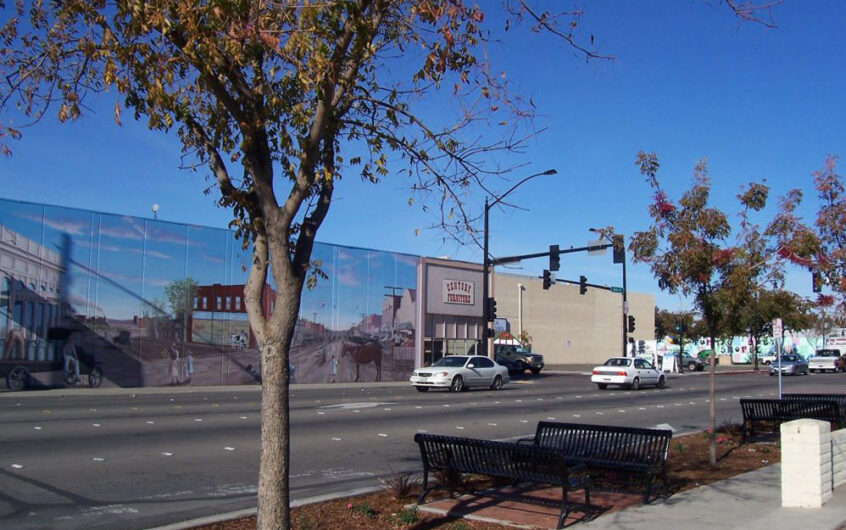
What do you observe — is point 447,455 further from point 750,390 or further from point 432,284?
point 432,284

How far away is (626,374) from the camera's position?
33.8 metres

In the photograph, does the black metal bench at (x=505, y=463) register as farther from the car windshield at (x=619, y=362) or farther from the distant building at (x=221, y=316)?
the car windshield at (x=619, y=362)

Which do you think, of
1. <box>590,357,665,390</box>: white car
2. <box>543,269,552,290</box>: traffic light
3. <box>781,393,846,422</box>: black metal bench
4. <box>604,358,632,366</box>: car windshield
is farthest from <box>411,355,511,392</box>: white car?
<box>781,393,846,422</box>: black metal bench

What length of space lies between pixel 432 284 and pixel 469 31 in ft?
123

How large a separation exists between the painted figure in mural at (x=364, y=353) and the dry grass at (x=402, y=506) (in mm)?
28878

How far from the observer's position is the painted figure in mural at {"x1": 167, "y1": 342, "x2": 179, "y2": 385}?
3275 centimetres

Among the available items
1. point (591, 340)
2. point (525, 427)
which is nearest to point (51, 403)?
point (525, 427)

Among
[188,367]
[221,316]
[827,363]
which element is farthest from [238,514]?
[827,363]

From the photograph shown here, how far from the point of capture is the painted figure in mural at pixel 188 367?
33344 mm

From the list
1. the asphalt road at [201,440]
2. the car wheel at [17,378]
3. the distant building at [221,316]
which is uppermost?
the distant building at [221,316]

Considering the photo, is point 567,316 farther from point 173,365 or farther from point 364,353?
point 173,365

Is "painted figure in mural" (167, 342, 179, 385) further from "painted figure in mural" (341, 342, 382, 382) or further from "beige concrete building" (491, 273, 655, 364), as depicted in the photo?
"beige concrete building" (491, 273, 655, 364)

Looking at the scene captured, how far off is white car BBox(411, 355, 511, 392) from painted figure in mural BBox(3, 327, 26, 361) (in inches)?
557

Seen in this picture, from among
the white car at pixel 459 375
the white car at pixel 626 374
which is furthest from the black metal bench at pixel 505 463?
the white car at pixel 626 374
